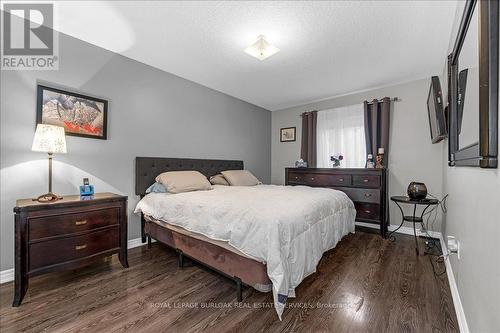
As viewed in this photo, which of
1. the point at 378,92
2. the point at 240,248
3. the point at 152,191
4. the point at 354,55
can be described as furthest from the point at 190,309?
the point at 378,92

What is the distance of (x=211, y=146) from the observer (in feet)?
13.1

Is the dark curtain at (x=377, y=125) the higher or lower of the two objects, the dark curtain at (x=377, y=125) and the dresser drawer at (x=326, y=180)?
the higher

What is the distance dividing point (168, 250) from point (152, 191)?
31.1 inches

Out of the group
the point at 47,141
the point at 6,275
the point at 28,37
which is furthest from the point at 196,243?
the point at 28,37

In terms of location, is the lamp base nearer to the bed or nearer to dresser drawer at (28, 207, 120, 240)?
dresser drawer at (28, 207, 120, 240)

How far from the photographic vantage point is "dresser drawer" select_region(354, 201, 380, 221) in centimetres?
343

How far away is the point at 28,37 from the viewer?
7.11ft

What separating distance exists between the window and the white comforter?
1.84 metres

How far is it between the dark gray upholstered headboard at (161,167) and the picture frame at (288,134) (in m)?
1.79

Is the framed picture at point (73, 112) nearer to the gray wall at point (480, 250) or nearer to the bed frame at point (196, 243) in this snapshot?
the bed frame at point (196, 243)

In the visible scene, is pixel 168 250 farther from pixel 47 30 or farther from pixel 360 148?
pixel 360 148

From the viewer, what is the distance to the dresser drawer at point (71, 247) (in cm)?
178

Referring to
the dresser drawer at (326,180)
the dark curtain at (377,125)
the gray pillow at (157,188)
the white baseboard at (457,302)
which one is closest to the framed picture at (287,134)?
the dresser drawer at (326,180)

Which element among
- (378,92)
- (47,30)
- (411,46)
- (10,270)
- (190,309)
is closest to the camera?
(190,309)
